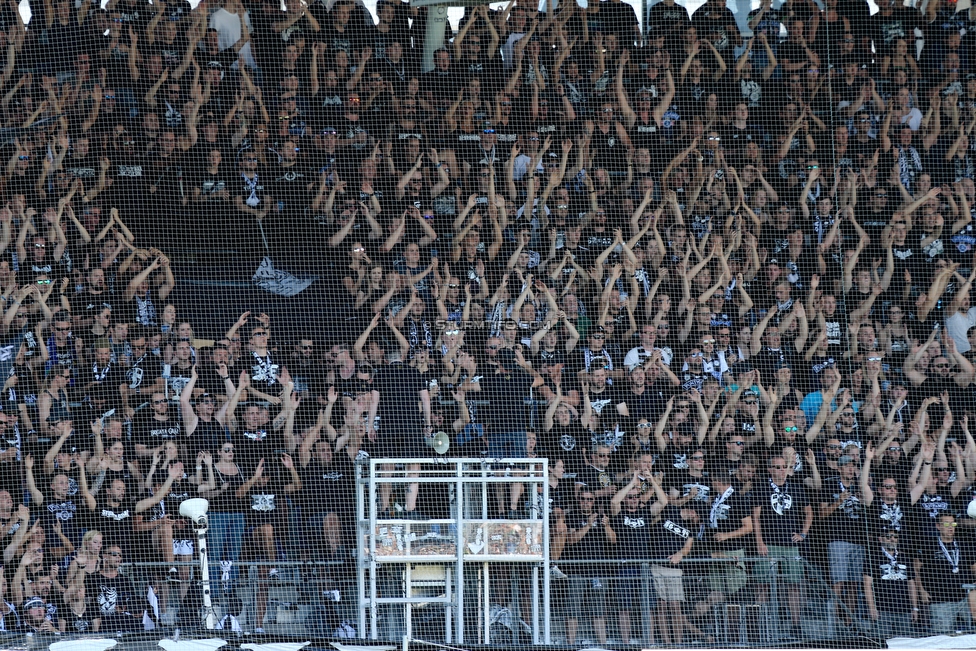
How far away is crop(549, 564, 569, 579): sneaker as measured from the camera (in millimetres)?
7891

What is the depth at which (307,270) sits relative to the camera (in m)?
8.97

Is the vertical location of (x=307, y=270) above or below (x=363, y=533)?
above

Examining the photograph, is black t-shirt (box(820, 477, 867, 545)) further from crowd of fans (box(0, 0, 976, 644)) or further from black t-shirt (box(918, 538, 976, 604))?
black t-shirt (box(918, 538, 976, 604))

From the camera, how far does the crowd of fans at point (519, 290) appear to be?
8.05 m

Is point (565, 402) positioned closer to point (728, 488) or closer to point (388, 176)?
point (728, 488)

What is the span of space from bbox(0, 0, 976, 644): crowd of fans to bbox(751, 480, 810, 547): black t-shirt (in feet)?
0.07

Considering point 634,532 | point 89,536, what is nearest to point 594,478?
point 634,532

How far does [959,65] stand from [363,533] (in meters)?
5.92

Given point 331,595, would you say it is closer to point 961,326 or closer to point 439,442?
point 439,442

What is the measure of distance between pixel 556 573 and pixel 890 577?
85.2 inches

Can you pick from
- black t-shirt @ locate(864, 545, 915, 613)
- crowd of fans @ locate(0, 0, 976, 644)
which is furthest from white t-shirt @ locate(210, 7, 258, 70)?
black t-shirt @ locate(864, 545, 915, 613)

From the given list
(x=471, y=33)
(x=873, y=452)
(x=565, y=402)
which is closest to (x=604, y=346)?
(x=565, y=402)

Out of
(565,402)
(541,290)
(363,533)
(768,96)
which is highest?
(768,96)

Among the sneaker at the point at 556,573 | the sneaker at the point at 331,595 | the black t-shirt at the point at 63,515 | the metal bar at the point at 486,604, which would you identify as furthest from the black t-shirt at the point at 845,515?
the black t-shirt at the point at 63,515
